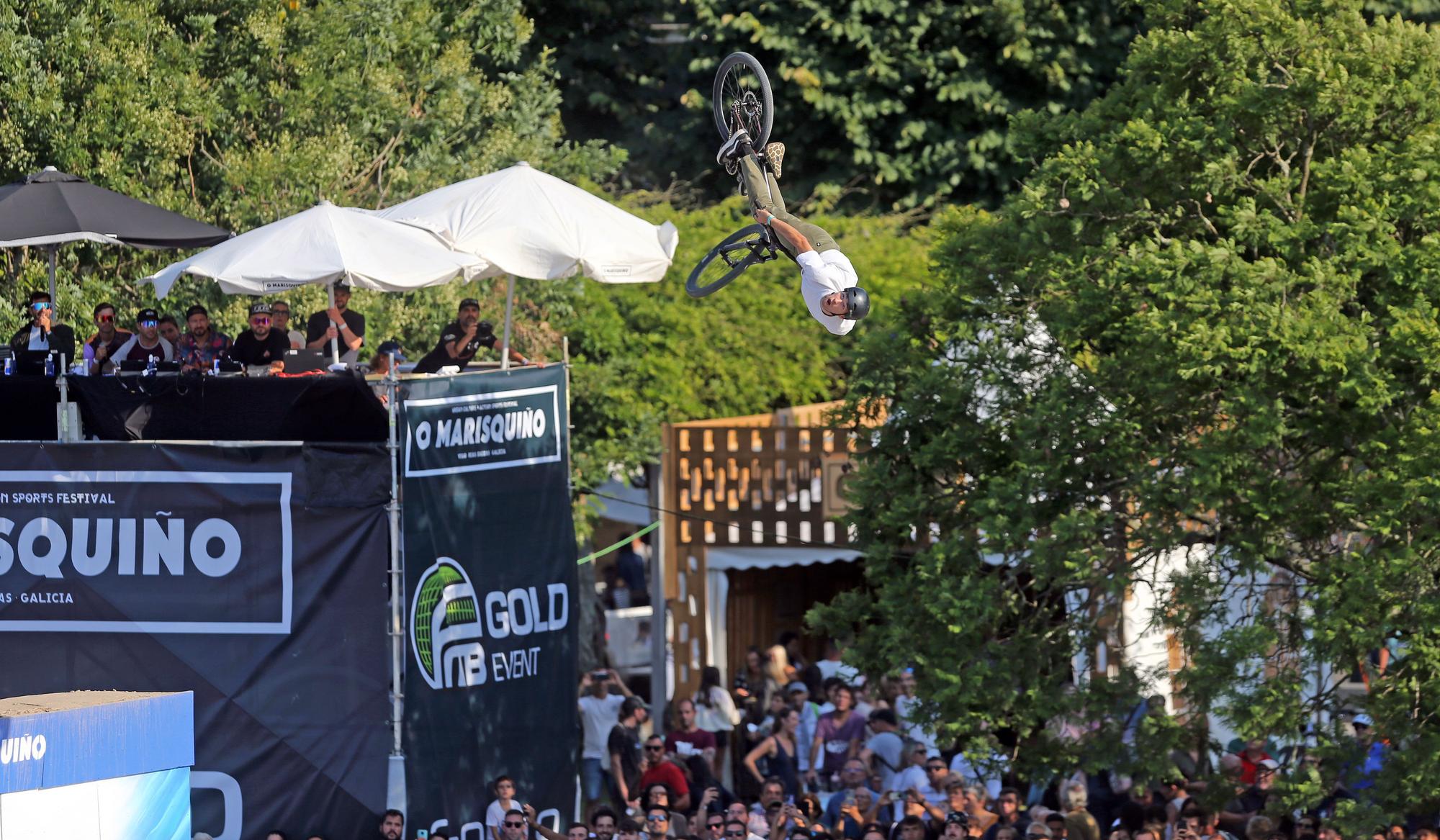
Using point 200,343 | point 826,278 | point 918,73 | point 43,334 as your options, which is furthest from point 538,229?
point 918,73

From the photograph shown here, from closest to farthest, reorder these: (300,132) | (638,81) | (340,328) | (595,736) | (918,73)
Answer: (340,328) < (595,736) < (300,132) < (918,73) < (638,81)

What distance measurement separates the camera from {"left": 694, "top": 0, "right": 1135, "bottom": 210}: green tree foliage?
3241 centimetres

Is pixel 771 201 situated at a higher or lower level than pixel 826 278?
higher

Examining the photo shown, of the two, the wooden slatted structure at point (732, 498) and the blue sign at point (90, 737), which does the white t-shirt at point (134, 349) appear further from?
the wooden slatted structure at point (732, 498)

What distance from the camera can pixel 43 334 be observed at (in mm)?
16016

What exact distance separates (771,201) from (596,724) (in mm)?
9019

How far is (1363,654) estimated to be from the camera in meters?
13.9

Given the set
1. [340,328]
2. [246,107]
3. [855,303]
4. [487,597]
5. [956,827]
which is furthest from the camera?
[246,107]

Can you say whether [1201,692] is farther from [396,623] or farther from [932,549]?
[396,623]

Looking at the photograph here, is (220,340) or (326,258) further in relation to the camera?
(220,340)

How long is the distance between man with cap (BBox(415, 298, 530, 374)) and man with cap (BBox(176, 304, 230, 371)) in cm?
167

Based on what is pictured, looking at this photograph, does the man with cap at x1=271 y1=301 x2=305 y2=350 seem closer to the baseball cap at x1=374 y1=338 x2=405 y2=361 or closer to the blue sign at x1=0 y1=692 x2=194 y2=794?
the baseball cap at x1=374 y1=338 x2=405 y2=361

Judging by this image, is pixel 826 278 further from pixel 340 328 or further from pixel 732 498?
pixel 732 498

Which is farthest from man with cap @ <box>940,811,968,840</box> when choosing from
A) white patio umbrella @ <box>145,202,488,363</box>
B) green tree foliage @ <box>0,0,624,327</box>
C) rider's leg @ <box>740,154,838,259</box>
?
green tree foliage @ <box>0,0,624,327</box>
